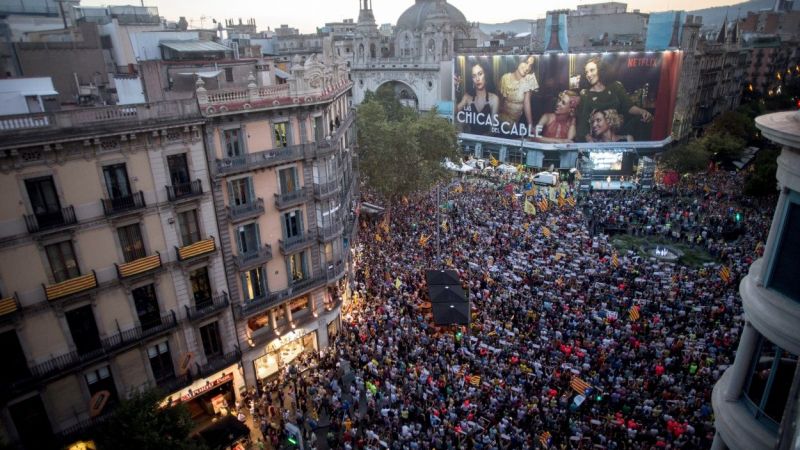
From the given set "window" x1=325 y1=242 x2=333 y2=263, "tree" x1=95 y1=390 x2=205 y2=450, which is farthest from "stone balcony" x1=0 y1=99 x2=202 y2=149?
Result: "window" x1=325 y1=242 x2=333 y2=263

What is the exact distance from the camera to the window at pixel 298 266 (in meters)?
29.0

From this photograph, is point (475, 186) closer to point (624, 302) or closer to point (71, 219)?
point (624, 302)

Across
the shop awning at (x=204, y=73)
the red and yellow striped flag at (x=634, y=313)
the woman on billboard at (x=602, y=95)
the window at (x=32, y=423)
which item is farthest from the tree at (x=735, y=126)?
the window at (x=32, y=423)

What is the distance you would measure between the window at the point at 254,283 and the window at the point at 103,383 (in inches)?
290

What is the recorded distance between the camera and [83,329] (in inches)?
840

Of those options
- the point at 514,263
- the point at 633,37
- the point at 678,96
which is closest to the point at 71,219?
the point at 514,263

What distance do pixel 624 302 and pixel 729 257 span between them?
12354 mm

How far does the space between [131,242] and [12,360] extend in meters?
6.37

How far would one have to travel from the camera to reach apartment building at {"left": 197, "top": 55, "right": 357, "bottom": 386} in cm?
2473

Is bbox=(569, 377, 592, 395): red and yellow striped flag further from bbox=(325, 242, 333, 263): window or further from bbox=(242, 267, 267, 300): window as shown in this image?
bbox=(242, 267, 267, 300): window

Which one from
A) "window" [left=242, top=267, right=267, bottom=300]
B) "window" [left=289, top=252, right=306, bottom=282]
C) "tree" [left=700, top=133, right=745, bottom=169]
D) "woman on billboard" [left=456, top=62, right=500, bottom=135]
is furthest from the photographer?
"woman on billboard" [left=456, top=62, right=500, bottom=135]

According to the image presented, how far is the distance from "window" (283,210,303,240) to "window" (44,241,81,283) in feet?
34.4

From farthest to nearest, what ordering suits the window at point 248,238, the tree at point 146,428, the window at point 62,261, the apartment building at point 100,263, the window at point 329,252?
the window at point 329,252 → the window at point 248,238 → the window at point 62,261 → the apartment building at point 100,263 → the tree at point 146,428

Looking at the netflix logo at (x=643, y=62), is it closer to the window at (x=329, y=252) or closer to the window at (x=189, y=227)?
the window at (x=329, y=252)
